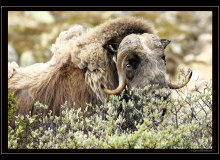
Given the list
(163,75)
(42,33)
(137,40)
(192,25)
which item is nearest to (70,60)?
(137,40)

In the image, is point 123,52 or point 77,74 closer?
point 123,52

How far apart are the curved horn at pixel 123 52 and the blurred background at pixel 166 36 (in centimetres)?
649

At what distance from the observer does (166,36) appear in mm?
14578

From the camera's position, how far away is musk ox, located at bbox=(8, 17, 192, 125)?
4.12 metres

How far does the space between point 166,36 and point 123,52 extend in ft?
35.9

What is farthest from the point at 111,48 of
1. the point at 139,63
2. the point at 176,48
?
the point at 176,48

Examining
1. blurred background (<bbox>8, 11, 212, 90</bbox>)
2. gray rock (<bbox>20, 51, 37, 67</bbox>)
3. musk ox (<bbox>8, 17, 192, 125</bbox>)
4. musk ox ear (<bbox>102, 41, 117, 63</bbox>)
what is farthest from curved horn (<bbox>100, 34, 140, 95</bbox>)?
gray rock (<bbox>20, 51, 37, 67</bbox>)

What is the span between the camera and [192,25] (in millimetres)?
15898

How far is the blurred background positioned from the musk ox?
19.7 feet

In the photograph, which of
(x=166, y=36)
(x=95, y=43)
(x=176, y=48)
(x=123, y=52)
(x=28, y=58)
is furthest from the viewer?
(x=176, y=48)

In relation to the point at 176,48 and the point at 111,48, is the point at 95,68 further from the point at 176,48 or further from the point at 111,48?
the point at 176,48


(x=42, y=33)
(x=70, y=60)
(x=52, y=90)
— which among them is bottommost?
(x=52, y=90)
